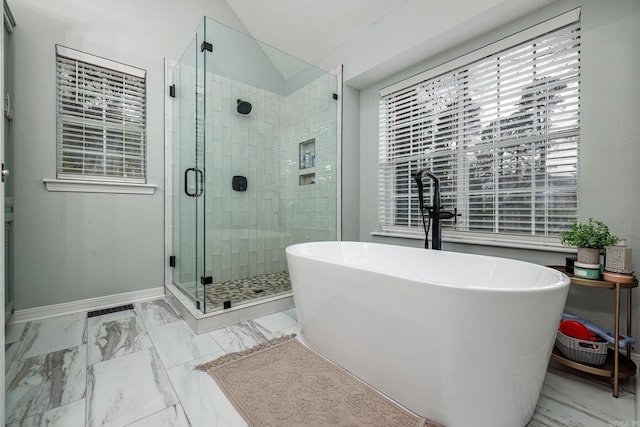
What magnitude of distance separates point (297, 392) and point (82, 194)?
7.92 feet

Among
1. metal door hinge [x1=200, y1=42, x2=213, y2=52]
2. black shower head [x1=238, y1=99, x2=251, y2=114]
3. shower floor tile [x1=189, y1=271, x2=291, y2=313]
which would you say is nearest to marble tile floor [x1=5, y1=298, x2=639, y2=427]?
shower floor tile [x1=189, y1=271, x2=291, y2=313]

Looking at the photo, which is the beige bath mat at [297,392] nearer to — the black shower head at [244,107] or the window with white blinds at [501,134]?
the window with white blinds at [501,134]

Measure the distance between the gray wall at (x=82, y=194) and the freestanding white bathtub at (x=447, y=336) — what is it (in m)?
2.00

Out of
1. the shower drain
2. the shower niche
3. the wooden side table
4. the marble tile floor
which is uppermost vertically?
the shower niche

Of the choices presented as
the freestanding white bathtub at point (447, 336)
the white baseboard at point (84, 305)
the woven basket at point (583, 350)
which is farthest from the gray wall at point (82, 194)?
the woven basket at point (583, 350)

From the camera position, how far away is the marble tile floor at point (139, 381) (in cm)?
121

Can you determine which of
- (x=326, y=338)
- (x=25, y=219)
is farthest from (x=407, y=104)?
(x=25, y=219)

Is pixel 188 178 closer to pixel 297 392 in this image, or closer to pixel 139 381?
pixel 139 381

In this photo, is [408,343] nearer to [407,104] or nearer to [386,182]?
[386,182]

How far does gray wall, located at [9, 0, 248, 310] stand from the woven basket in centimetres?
318

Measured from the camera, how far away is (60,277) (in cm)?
231

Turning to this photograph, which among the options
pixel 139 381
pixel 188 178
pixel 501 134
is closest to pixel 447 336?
pixel 139 381

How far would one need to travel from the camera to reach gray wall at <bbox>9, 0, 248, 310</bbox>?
2.17 metres

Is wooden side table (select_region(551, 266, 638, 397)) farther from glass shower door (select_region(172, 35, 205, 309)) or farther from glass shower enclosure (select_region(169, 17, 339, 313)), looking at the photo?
glass shower door (select_region(172, 35, 205, 309))
